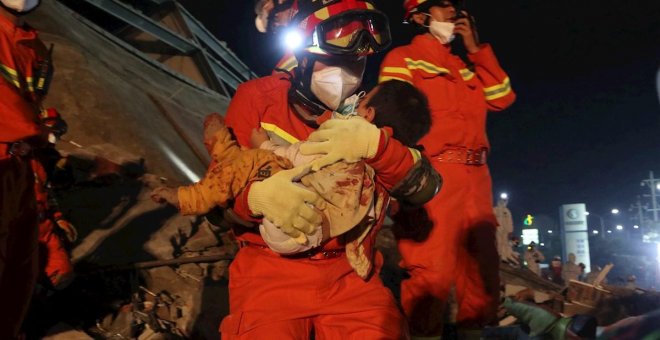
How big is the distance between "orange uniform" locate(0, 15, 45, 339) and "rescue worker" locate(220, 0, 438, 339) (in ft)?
3.85

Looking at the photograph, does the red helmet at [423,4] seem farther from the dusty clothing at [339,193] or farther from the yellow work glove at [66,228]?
the yellow work glove at [66,228]

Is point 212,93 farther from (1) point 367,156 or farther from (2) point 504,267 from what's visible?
(1) point 367,156

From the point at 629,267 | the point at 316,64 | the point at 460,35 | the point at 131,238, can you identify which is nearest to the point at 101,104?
the point at 131,238

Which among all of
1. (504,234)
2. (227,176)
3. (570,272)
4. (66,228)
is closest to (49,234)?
(66,228)

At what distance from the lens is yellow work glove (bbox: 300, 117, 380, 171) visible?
5.65ft

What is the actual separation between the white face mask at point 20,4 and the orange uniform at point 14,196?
79 mm

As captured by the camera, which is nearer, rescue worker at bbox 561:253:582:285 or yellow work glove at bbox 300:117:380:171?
yellow work glove at bbox 300:117:380:171

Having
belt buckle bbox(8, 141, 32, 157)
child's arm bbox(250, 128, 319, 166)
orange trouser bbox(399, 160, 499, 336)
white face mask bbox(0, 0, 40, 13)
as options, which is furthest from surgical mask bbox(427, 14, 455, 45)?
belt buckle bbox(8, 141, 32, 157)

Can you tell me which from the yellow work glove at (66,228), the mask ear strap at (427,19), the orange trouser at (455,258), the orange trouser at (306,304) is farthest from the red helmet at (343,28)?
the yellow work glove at (66,228)

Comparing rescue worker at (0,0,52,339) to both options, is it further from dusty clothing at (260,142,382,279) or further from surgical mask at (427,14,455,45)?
surgical mask at (427,14,455,45)

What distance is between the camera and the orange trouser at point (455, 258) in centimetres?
290

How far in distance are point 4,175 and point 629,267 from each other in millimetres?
32247

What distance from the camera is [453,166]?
310cm

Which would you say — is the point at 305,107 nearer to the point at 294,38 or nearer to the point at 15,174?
the point at 294,38
